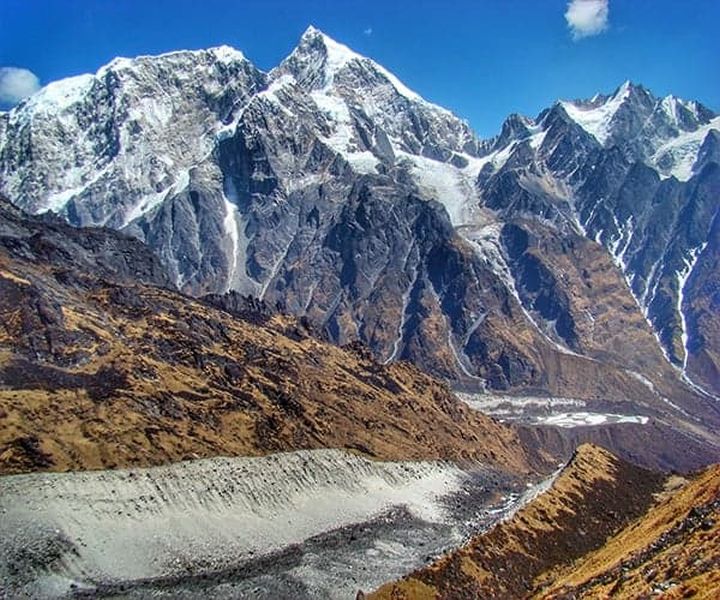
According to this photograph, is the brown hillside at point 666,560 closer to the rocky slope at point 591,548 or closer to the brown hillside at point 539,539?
the rocky slope at point 591,548

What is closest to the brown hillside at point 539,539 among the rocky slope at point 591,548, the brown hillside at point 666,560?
→ the rocky slope at point 591,548

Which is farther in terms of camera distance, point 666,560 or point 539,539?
point 539,539

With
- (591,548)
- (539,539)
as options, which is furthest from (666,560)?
(591,548)

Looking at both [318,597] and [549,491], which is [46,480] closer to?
[318,597]

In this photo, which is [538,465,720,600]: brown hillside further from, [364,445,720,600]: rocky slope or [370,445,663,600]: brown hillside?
[370,445,663,600]: brown hillside

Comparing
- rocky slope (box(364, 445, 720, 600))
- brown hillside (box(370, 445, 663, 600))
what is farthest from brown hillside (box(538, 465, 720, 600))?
brown hillside (box(370, 445, 663, 600))

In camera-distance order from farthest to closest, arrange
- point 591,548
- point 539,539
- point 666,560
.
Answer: point 539,539, point 591,548, point 666,560

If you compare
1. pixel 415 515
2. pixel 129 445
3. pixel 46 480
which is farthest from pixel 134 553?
pixel 415 515

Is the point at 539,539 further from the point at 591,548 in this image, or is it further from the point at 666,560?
the point at 666,560
